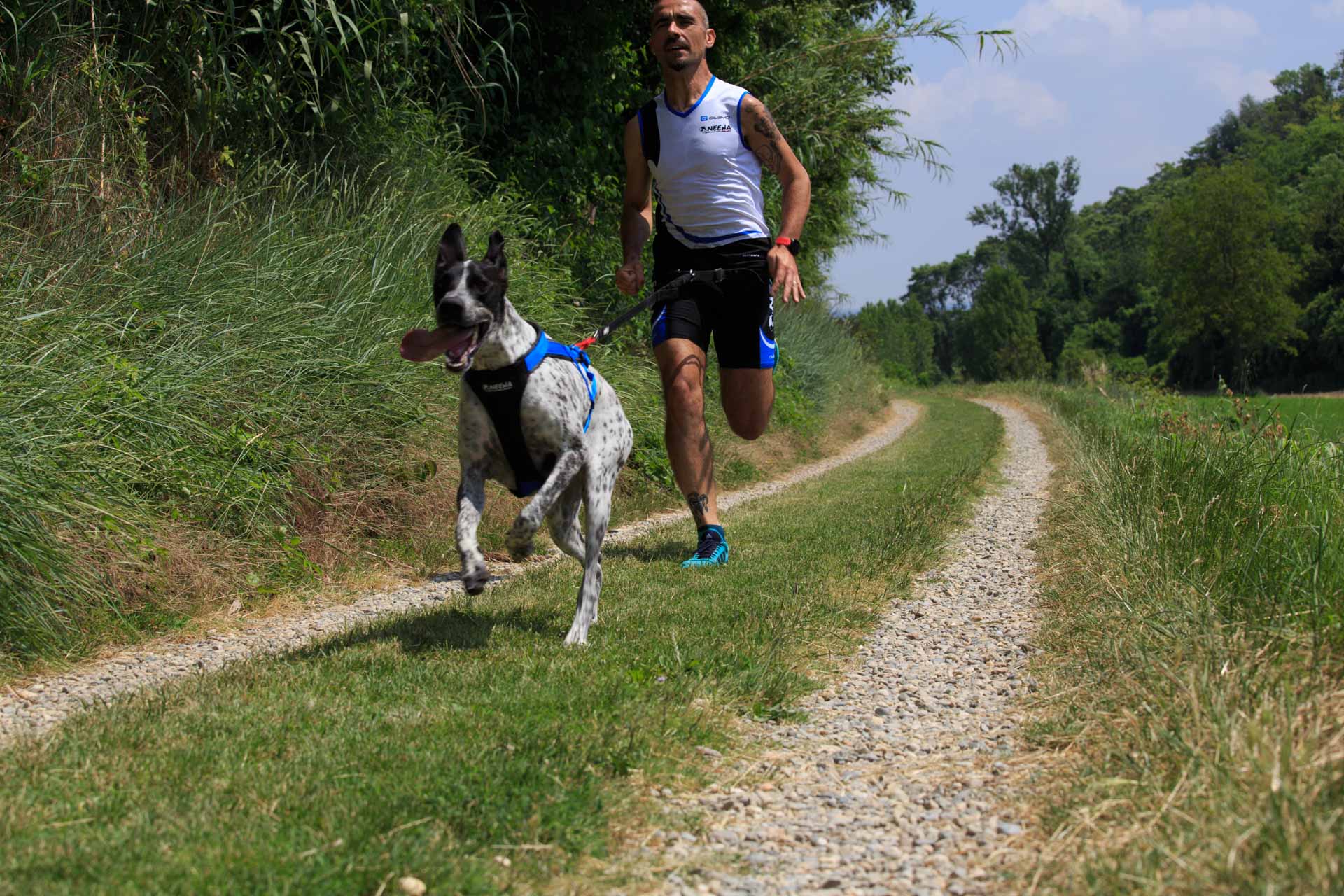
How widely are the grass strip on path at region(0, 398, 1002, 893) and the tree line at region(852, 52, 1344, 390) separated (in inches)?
729

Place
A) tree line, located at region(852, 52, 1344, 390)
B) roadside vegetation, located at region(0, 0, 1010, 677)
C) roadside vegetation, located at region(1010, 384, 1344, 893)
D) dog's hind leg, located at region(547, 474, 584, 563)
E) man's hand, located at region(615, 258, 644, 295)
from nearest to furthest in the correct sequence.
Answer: roadside vegetation, located at region(1010, 384, 1344, 893) → dog's hind leg, located at region(547, 474, 584, 563) → roadside vegetation, located at region(0, 0, 1010, 677) → man's hand, located at region(615, 258, 644, 295) → tree line, located at region(852, 52, 1344, 390)

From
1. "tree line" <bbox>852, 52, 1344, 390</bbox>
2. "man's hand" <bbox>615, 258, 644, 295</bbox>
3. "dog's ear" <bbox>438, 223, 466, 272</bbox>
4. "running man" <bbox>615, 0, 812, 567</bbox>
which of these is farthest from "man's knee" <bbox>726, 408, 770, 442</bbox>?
"tree line" <bbox>852, 52, 1344, 390</bbox>

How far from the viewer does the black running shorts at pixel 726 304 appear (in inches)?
220

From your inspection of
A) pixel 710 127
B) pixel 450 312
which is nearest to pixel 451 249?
pixel 450 312

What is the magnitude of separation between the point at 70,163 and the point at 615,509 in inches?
164

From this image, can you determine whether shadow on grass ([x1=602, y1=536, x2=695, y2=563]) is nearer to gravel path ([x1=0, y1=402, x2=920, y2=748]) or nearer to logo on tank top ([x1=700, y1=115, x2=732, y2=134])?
gravel path ([x1=0, y1=402, x2=920, y2=748])

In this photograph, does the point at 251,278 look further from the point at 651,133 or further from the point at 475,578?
the point at 475,578

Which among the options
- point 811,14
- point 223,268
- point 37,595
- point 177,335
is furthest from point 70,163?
point 811,14

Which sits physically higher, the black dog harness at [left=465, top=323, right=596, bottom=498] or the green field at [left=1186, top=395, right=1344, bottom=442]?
the black dog harness at [left=465, top=323, right=596, bottom=498]

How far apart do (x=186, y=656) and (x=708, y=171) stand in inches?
130

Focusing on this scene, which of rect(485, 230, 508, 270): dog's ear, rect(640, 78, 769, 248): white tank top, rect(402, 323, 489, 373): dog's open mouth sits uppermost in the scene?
rect(640, 78, 769, 248): white tank top

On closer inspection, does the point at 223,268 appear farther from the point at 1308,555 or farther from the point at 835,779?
the point at 1308,555

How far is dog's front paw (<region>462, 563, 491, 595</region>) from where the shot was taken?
373cm

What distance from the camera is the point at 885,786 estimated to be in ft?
8.75
